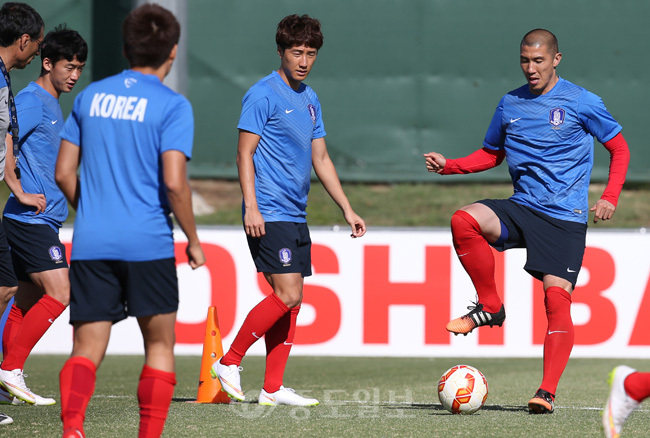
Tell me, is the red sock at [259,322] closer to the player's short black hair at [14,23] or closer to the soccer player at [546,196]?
the soccer player at [546,196]

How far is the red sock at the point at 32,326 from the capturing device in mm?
5926

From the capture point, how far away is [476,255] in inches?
231

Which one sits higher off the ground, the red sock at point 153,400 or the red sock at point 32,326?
the red sock at point 153,400

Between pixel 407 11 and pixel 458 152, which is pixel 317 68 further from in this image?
pixel 458 152

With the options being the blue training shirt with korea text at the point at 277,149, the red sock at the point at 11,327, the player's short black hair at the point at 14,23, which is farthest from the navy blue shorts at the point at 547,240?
the red sock at the point at 11,327

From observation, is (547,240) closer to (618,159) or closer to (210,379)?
(618,159)

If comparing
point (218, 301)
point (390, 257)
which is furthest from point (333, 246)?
point (218, 301)

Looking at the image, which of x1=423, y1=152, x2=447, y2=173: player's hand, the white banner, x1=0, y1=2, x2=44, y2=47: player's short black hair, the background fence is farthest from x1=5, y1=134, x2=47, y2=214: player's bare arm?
the background fence

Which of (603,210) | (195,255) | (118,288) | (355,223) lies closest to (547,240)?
(603,210)

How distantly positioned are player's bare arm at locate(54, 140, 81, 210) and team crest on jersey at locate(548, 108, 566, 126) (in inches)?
123

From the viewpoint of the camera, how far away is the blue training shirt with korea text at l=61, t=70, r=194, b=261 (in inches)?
148

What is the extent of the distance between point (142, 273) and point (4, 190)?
1064 cm

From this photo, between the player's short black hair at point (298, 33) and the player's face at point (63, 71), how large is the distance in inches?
54.8

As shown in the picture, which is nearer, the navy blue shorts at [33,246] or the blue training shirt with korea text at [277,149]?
the blue training shirt with korea text at [277,149]
